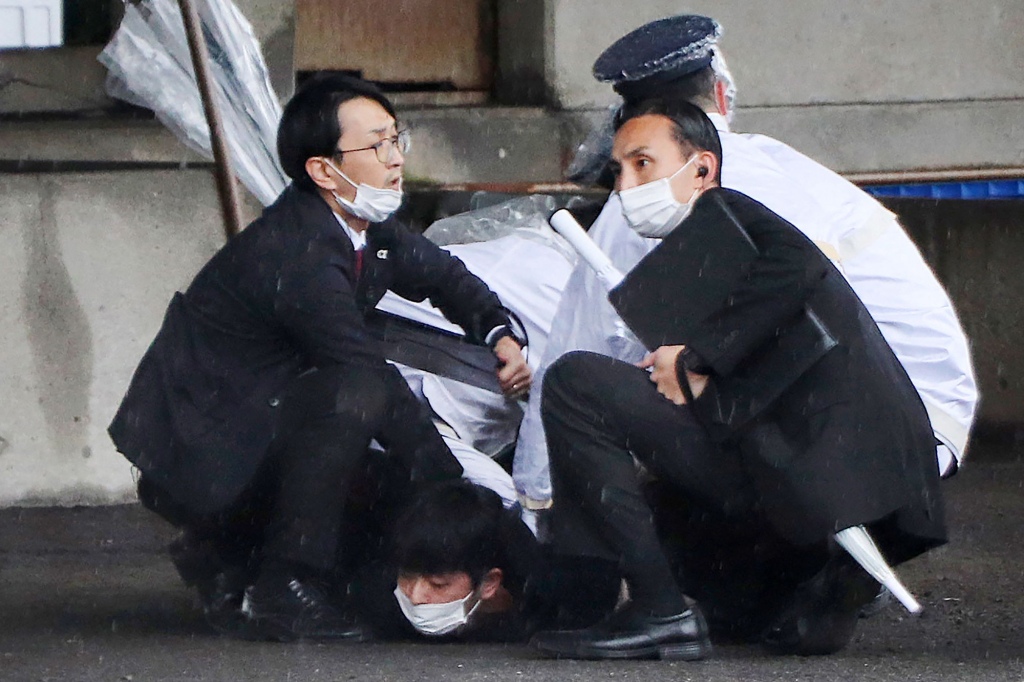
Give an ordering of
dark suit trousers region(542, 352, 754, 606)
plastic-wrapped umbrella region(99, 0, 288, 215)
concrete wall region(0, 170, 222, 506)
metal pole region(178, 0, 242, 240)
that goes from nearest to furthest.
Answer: dark suit trousers region(542, 352, 754, 606) → metal pole region(178, 0, 242, 240) → plastic-wrapped umbrella region(99, 0, 288, 215) → concrete wall region(0, 170, 222, 506)

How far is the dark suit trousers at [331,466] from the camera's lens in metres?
3.59

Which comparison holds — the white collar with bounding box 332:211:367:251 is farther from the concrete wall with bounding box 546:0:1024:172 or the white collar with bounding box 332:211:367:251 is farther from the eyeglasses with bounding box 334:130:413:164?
the concrete wall with bounding box 546:0:1024:172

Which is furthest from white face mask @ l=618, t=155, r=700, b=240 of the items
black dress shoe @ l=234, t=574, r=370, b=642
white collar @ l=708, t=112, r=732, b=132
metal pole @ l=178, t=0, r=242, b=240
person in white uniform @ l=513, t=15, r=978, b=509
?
metal pole @ l=178, t=0, r=242, b=240

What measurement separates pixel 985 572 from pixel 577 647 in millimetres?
1855

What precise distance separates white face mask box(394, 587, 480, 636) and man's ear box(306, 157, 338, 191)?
972 millimetres

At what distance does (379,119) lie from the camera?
3.90m

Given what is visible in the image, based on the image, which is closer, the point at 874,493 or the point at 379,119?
the point at 874,493

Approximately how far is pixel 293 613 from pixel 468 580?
0.39 m

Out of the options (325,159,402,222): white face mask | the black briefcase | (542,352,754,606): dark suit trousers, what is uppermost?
(325,159,402,222): white face mask

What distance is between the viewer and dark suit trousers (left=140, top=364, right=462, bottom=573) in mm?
3592

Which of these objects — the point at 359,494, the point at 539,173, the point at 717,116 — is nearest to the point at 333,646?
the point at 359,494

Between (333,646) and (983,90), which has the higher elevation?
(983,90)

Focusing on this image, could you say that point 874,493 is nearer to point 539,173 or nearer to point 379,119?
point 379,119

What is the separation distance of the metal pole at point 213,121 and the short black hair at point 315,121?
37.7 inches
